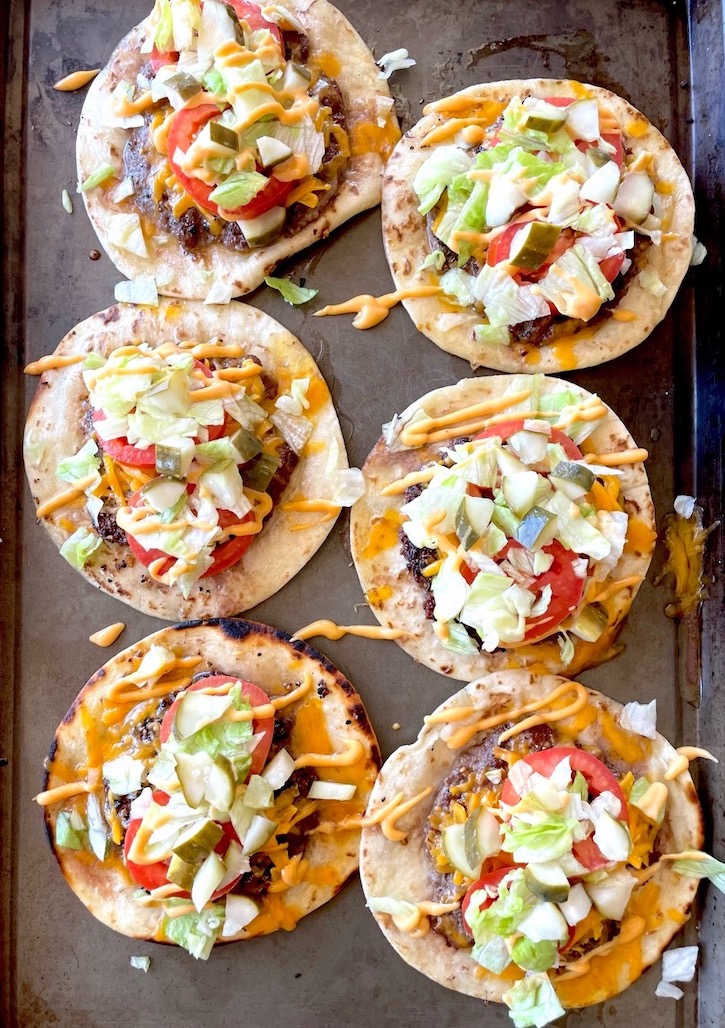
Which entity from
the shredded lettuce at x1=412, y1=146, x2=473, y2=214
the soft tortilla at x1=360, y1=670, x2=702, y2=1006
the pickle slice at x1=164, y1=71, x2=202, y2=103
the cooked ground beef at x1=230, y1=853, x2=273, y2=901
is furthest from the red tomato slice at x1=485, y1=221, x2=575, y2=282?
the cooked ground beef at x1=230, y1=853, x2=273, y2=901

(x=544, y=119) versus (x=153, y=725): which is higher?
(x=544, y=119)

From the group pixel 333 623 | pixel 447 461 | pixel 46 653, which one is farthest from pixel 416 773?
pixel 46 653

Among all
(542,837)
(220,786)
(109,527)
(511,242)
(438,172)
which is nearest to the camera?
(542,837)

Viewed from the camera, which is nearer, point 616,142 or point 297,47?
point 616,142

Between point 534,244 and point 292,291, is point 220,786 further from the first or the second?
point 534,244

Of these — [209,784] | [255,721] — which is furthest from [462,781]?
[209,784]

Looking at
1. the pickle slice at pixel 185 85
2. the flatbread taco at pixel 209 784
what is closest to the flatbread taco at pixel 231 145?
the pickle slice at pixel 185 85
